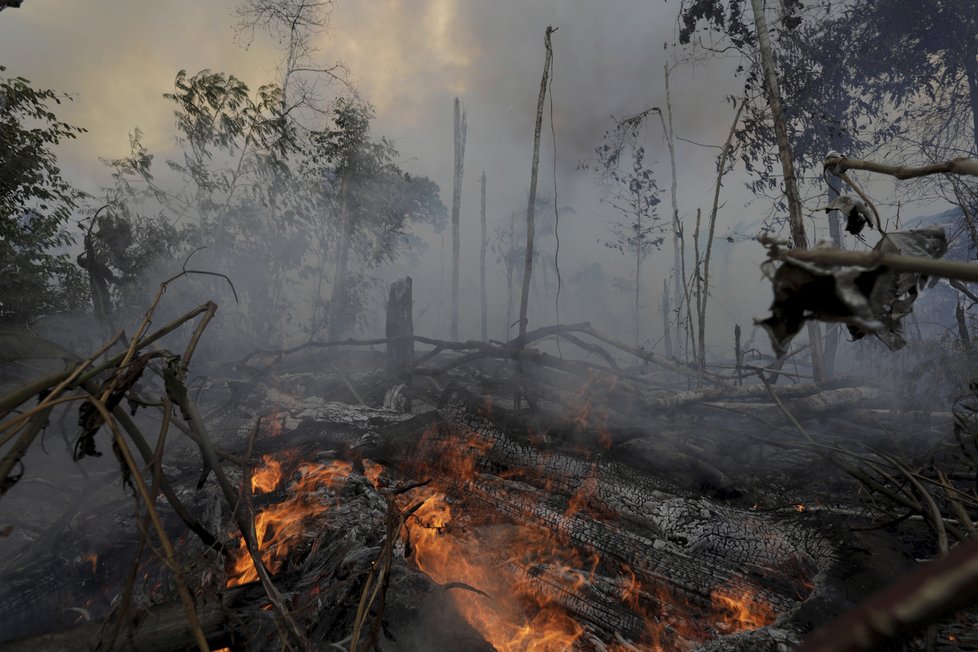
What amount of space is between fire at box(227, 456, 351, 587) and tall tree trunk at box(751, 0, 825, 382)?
18.2 ft

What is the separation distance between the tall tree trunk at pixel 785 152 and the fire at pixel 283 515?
5.54 metres

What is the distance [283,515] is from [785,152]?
7234mm

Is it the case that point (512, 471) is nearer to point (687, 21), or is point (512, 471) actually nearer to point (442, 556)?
point (442, 556)

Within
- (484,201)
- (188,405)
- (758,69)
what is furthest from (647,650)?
(484,201)

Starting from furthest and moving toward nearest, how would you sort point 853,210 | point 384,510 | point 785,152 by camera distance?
point 785,152 < point 384,510 < point 853,210

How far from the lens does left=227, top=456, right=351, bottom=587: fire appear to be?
284 cm

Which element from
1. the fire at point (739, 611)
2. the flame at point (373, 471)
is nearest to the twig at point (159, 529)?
the fire at point (739, 611)

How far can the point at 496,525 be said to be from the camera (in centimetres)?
376

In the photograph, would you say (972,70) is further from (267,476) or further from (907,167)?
(267,476)

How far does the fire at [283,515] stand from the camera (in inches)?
112

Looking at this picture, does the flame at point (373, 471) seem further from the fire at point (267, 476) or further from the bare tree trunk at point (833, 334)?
the bare tree trunk at point (833, 334)

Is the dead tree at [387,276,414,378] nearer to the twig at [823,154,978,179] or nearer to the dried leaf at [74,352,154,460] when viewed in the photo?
the dried leaf at [74,352,154,460]

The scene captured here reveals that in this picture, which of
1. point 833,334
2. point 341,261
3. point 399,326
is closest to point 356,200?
point 341,261

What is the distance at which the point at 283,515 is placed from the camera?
3469mm
